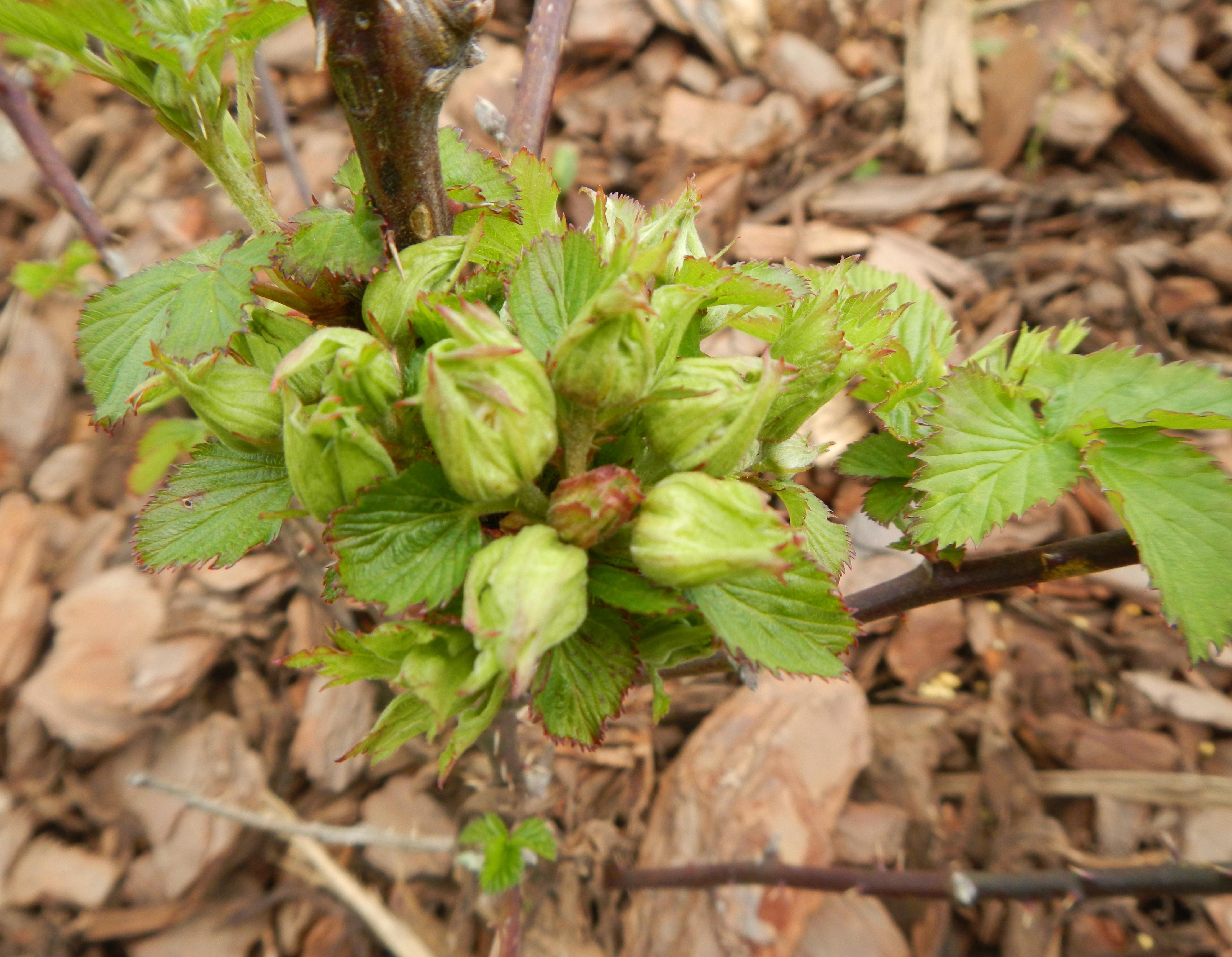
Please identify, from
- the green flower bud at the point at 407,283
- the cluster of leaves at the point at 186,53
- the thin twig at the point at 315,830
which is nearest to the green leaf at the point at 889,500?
the green flower bud at the point at 407,283

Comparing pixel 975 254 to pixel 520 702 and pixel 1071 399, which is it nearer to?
pixel 1071 399

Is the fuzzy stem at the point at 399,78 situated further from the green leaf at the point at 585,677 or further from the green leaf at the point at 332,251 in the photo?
the green leaf at the point at 585,677

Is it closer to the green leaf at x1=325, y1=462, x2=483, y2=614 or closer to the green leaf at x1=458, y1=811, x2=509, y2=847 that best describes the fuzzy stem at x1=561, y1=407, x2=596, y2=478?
the green leaf at x1=325, y1=462, x2=483, y2=614

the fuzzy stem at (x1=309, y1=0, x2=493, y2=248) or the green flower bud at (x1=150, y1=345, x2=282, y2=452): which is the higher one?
the fuzzy stem at (x1=309, y1=0, x2=493, y2=248)

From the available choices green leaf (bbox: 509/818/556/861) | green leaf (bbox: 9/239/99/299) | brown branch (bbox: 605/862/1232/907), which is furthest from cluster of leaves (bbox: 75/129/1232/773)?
green leaf (bbox: 9/239/99/299)

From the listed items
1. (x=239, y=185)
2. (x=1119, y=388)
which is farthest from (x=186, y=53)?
(x=1119, y=388)

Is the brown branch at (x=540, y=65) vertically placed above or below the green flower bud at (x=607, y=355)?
above

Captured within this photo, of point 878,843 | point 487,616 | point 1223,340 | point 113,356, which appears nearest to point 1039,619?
point 878,843
